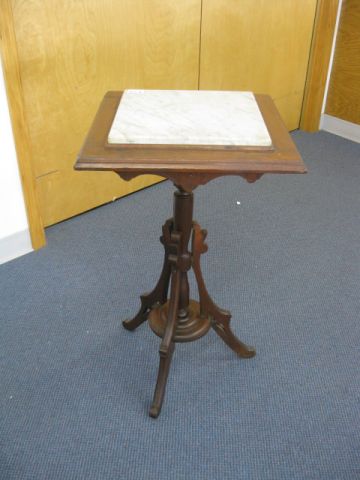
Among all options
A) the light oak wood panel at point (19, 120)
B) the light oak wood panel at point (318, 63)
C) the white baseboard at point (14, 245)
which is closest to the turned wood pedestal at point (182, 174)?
the light oak wood panel at point (19, 120)

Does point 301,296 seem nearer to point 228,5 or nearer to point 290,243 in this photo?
point 290,243

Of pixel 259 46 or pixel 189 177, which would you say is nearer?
pixel 189 177

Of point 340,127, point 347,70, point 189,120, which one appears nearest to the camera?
point 189,120

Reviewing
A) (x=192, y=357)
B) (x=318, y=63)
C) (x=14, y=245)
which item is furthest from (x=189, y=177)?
(x=318, y=63)

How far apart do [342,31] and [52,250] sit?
2.17 metres

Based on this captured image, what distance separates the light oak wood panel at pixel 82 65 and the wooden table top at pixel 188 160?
912 mm

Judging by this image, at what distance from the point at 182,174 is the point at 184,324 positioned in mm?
602

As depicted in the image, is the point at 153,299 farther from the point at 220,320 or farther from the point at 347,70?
the point at 347,70

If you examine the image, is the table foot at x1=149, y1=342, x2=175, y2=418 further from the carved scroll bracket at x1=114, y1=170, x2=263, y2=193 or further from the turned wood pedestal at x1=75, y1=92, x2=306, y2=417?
the carved scroll bracket at x1=114, y1=170, x2=263, y2=193

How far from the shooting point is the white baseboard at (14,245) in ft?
6.59

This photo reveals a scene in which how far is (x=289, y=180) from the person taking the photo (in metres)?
2.69

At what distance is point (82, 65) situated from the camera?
6.72 feet

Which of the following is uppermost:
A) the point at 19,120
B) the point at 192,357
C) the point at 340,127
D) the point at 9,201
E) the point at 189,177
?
the point at 189,177

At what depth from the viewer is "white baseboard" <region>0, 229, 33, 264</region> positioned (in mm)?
2010
